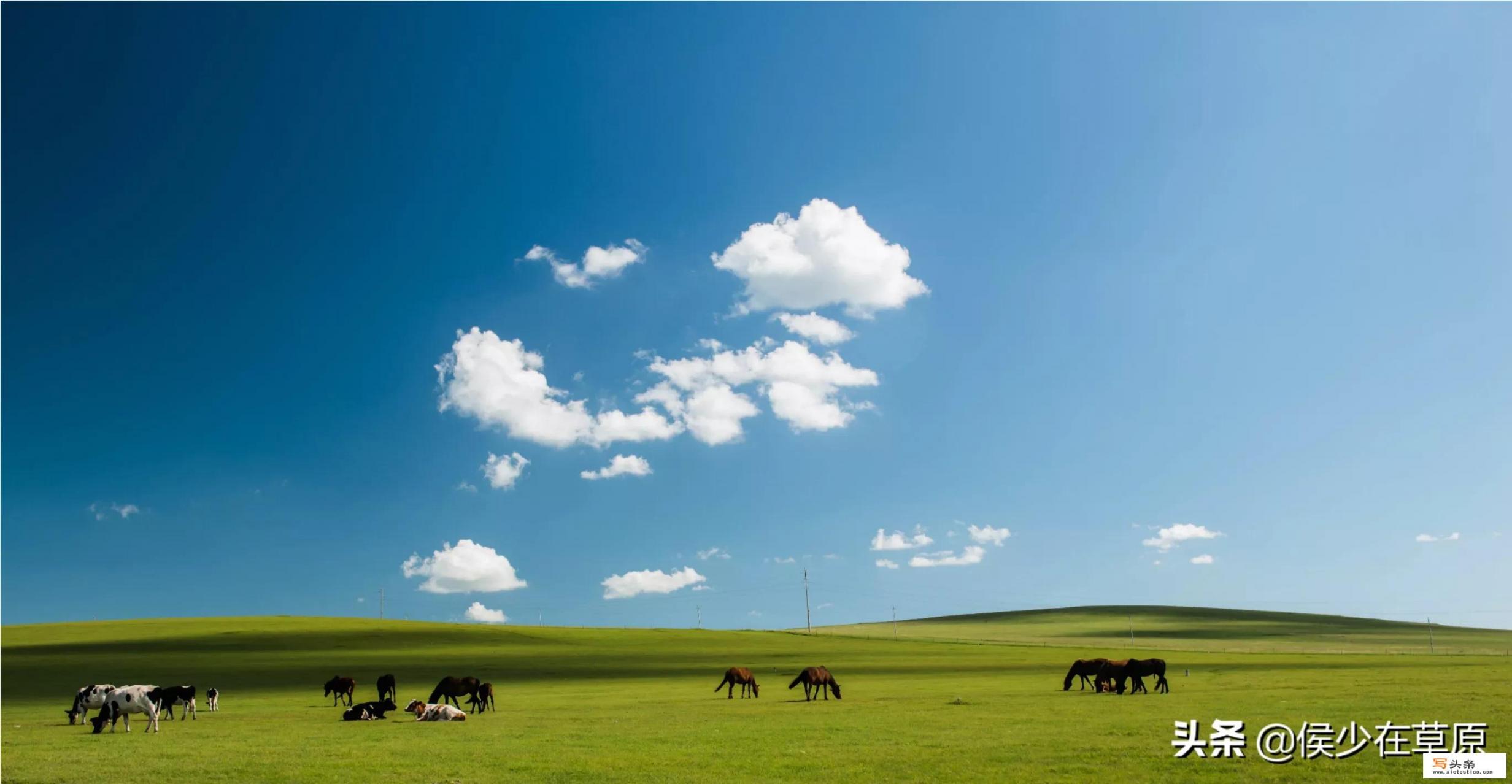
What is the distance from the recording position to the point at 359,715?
108ft

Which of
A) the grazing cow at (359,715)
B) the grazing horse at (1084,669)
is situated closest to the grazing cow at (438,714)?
the grazing cow at (359,715)

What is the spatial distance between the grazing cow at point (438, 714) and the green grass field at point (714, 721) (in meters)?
0.89

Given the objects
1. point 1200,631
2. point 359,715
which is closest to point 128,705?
point 359,715

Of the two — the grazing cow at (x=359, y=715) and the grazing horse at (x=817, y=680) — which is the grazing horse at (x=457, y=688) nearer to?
the grazing cow at (x=359, y=715)

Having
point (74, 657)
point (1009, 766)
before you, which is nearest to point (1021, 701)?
point (1009, 766)

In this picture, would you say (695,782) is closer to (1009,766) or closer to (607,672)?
(1009,766)

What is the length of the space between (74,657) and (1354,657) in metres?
114

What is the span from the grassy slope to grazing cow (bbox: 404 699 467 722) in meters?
100

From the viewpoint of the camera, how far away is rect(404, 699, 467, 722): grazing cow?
3152 cm

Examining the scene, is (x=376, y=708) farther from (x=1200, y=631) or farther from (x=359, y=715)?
(x=1200, y=631)

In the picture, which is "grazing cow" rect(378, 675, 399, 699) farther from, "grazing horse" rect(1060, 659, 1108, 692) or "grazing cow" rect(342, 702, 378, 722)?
"grazing horse" rect(1060, 659, 1108, 692)

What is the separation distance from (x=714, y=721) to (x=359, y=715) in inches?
523

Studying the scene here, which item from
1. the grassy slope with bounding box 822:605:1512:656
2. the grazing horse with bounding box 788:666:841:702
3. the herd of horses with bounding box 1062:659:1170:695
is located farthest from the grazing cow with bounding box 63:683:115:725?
the grassy slope with bounding box 822:605:1512:656

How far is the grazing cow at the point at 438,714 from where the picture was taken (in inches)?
1241
